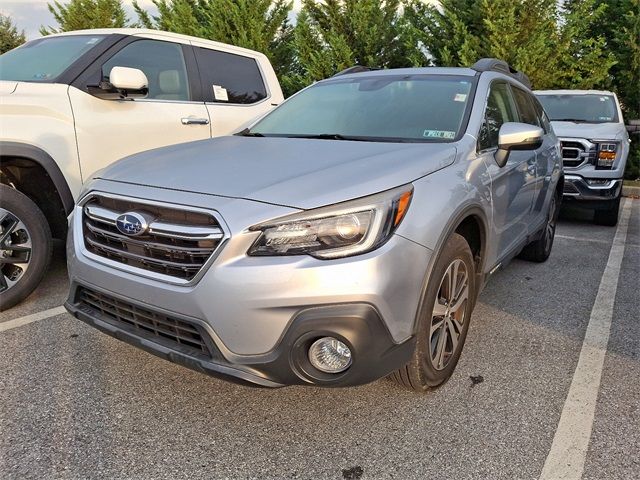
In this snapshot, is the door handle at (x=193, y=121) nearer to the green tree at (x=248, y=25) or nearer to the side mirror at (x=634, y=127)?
the side mirror at (x=634, y=127)

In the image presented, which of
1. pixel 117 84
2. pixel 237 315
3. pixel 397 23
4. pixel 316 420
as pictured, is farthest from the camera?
pixel 397 23

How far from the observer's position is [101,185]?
2461mm

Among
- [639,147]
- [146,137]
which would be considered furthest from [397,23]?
[146,137]

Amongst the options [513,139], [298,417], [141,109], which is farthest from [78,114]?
[513,139]

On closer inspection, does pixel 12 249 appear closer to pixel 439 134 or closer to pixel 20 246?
pixel 20 246

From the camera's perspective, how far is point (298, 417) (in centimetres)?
238

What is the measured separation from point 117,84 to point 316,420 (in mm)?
2693

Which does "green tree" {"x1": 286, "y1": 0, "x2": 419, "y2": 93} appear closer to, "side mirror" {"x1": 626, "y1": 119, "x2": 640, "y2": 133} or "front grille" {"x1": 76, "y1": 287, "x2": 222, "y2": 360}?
"side mirror" {"x1": 626, "y1": 119, "x2": 640, "y2": 133}

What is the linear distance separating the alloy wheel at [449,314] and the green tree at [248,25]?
10.5 m

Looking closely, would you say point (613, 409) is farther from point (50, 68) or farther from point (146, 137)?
point (50, 68)

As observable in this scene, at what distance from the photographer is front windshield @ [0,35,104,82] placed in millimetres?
3879

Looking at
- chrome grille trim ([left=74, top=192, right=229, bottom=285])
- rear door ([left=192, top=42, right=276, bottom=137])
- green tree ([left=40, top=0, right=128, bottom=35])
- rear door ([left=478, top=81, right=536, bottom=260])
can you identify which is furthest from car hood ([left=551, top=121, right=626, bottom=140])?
green tree ([left=40, top=0, right=128, bottom=35])

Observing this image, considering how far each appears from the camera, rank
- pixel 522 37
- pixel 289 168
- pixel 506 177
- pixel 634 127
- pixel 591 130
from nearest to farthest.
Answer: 1. pixel 289 168
2. pixel 506 177
3. pixel 591 130
4. pixel 634 127
5. pixel 522 37

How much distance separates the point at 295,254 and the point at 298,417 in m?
0.85
